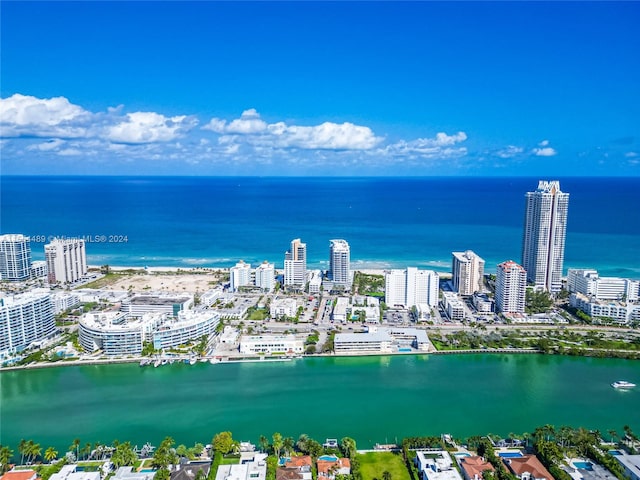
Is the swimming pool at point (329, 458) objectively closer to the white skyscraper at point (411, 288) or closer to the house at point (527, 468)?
the house at point (527, 468)

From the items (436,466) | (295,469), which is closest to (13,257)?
(295,469)

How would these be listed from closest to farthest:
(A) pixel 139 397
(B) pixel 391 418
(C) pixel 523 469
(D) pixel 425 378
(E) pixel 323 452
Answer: (C) pixel 523 469, (E) pixel 323 452, (B) pixel 391 418, (A) pixel 139 397, (D) pixel 425 378

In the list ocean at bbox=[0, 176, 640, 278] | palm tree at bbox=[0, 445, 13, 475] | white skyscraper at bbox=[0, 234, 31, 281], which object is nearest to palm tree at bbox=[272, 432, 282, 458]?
palm tree at bbox=[0, 445, 13, 475]

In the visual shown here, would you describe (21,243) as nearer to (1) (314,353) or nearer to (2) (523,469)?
(1) (314,353)

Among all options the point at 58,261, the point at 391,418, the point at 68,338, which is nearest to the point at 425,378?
the point at 391,418

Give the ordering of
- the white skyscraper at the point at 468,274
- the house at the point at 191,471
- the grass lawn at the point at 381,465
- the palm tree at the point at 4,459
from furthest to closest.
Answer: the white skyscraper at the point at 468,274 < the grass lawn at the point at 381,465 < the palm tree at the point at 4,459 < the house at the point at 191,471

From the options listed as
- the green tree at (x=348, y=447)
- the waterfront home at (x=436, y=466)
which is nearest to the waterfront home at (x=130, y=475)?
the green tree at (x=348, y=447)

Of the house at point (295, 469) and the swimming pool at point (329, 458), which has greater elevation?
the house at point (295, 469)
